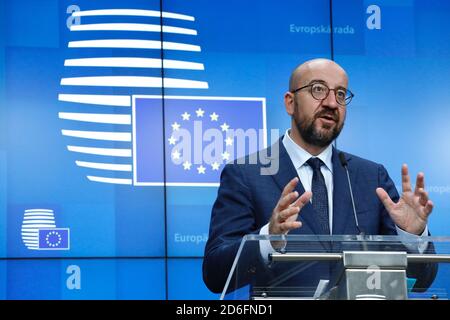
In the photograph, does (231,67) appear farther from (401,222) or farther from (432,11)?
(401,222)

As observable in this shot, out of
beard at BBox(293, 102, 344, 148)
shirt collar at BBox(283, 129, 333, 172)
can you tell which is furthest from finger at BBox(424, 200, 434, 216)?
beard at BBox(293, 102, 344, 148)

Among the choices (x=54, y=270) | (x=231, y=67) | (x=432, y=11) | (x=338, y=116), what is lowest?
(x=54, y=270)

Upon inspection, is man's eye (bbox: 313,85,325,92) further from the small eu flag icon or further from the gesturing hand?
the small eu flag icon

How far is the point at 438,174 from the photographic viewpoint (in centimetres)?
565

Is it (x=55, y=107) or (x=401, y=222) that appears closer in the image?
(x=401, y=222)

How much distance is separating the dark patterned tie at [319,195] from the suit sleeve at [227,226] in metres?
0.23

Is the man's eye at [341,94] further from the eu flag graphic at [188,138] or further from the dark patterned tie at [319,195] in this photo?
the eu flag graphic at [188,138]

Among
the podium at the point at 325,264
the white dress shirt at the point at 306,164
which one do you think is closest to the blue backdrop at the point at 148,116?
the white dress shirt at the point at 306,164

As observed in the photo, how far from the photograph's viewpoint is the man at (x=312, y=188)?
2.89 meters

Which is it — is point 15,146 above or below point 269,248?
above

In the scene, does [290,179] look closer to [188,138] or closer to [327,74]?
[327,74]

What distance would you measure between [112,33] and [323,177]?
259cm
